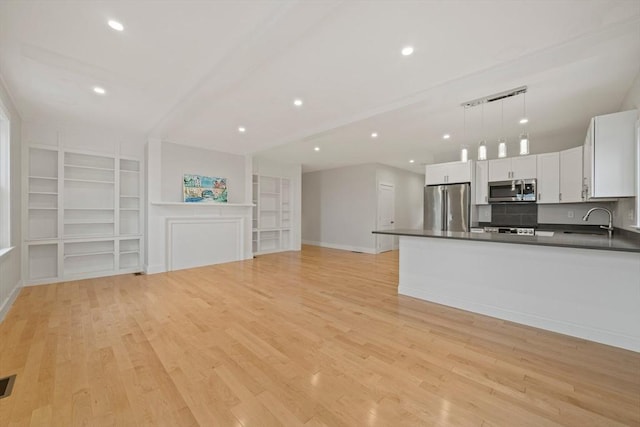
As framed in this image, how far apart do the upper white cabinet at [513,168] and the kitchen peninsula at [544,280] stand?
88.9 inches

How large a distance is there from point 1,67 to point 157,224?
3.13 metres

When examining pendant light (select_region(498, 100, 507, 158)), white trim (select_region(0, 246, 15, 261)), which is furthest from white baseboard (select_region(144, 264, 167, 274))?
pendant light (select_region(498, 100, 507, 158))

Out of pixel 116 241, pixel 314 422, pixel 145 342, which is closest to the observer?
pixel 314 422

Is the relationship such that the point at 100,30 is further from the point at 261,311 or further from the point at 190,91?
the point at 261,311

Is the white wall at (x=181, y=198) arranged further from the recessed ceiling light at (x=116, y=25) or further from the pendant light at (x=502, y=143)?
the pendant light at (x=502, y=143)

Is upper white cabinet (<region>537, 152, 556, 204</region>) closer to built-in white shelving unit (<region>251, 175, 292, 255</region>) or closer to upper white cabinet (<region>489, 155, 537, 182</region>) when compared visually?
upper white cabinet (<region>489, 155, 537, 182</region>)

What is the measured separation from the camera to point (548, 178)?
4758mm

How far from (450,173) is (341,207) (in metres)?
3.81

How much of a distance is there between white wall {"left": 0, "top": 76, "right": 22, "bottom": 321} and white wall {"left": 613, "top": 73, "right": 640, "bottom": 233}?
7.20 m

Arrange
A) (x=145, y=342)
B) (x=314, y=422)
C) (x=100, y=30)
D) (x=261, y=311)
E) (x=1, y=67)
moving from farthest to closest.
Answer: (x=261, y=311)
(x=1, y=67)
(x=145, y=342)
(x=100, y=30)
(x=314, y=422)

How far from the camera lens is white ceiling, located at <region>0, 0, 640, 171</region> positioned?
2002mm

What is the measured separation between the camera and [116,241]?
5094 millimetres

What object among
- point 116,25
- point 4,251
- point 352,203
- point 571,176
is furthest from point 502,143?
point 4,251

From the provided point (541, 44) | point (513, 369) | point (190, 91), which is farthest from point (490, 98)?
point (190, 91)
